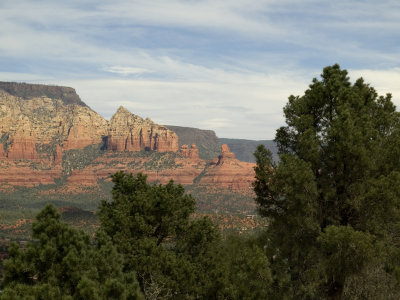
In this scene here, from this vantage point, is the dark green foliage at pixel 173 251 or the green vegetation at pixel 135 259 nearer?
the green vegetation at pixel 135 259

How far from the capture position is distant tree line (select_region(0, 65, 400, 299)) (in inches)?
962


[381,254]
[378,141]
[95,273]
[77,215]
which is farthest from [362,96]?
[77,215]

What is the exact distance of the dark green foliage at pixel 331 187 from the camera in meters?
24.4

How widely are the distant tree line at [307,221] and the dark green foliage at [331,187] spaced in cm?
5

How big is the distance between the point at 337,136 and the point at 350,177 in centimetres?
222

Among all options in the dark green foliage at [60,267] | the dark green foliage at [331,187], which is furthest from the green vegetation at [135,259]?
the dark green foliage at [331,187]

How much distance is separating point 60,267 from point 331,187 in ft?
46.3

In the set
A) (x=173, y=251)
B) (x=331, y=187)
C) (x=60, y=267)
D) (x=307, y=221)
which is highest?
(x=331, y=187)

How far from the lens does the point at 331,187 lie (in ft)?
85.0

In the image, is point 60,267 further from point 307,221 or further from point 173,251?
point 307,221

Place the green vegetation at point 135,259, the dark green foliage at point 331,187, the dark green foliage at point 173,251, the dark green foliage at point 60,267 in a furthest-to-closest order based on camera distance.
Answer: the dark green foliage at point 173,251 → the dark green foliage at point 331,187 → the green vegetation at point 135,259 → the dark green foliage at point 60,267

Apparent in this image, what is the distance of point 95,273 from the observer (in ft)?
61.3

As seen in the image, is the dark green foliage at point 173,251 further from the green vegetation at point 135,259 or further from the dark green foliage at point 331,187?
the dark green foliage at point 331,187

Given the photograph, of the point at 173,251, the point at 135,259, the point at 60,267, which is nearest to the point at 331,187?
the point at 173,251
